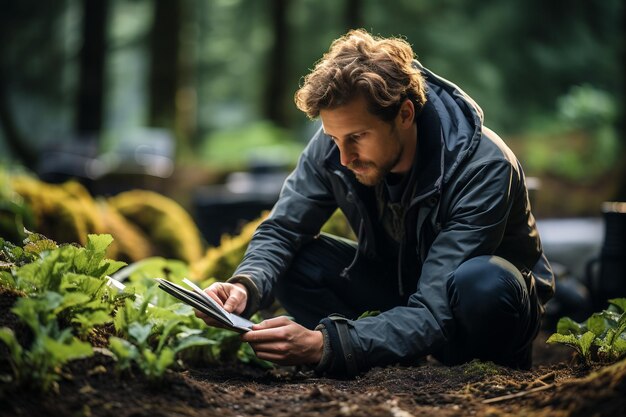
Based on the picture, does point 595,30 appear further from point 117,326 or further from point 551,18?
point 117,326

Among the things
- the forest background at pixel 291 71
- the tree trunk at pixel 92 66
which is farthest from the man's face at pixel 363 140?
the tree trunk at pixel 92 66

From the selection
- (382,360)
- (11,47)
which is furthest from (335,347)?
(11,47)

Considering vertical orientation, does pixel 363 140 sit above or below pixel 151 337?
above

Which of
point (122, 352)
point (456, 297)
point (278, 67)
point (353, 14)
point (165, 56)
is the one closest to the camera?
point (122, 352)

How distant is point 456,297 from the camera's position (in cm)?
336

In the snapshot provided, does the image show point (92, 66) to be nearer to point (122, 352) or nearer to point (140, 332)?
point (140, 332)

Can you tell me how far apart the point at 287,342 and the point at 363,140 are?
0.97 m

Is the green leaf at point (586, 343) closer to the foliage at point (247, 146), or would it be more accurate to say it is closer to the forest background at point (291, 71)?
the forest background at point (291, 71)

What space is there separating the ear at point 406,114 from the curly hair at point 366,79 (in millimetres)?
29

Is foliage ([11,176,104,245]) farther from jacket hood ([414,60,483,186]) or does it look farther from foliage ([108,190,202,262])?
jacket hood ([414,60,483,186])

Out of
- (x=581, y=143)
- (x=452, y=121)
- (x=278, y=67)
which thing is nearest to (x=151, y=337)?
(x=452, y=121)

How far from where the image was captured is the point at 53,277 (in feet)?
9.64

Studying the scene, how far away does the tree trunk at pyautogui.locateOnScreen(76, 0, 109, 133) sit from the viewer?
16359mm

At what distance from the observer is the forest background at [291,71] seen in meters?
15.3
